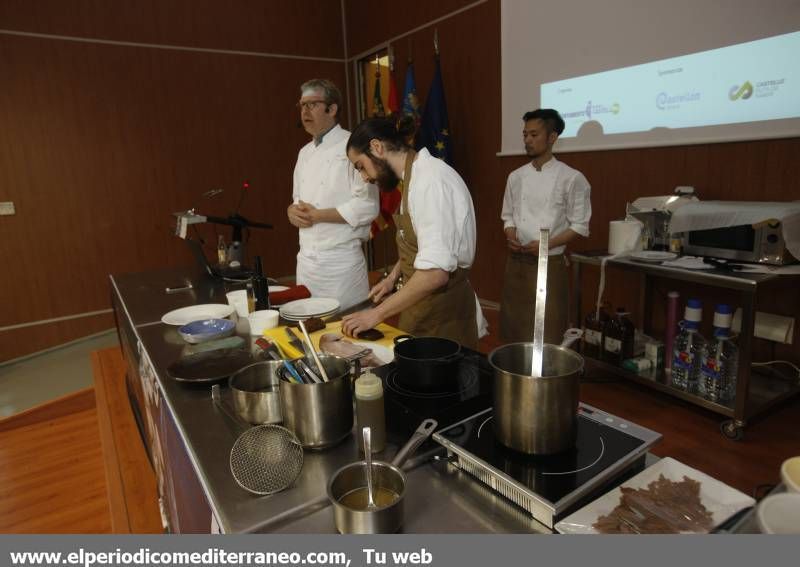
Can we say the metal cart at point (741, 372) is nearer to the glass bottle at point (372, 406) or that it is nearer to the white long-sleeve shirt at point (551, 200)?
the white long-sleeve shirt at point (551, 200)

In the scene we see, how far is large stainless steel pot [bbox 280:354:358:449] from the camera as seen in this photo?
35.1 inches

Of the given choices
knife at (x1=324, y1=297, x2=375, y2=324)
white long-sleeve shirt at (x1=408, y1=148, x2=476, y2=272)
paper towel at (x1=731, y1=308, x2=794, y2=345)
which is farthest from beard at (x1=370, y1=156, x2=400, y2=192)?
paper towel at (x1=731, y1=308, x2=794, y2=345)

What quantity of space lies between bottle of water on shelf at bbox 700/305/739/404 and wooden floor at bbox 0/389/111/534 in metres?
2.84

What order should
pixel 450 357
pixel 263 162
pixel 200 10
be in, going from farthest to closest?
pixel 263 162 < pixel 200 10 < pixel 450 357

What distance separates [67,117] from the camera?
450 cm

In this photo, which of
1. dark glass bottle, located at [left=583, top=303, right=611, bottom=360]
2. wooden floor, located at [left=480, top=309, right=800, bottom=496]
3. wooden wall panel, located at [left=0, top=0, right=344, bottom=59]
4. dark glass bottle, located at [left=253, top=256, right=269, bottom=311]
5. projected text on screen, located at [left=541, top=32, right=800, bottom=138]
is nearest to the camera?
dark glass bottle, located at [left=253, top=256, right=269, bottom=311]

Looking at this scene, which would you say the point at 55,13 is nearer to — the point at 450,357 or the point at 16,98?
the point at 16,98

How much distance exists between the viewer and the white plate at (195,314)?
5.98ft

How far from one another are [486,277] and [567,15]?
2.20m

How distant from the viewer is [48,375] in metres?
4.07

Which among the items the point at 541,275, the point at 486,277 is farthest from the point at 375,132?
the point at 486,277

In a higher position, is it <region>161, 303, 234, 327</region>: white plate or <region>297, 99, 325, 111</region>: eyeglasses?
<region>297, 99, 325, 111</region>: eyeglasses
